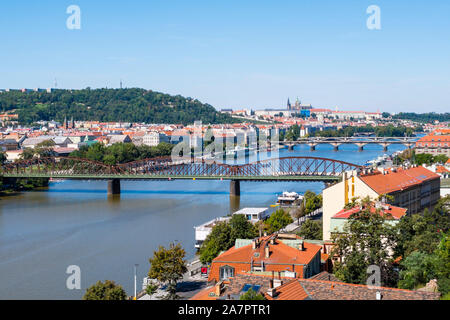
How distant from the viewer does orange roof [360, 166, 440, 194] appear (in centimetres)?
1255

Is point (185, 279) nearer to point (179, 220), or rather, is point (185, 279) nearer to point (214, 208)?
point (179, 220)

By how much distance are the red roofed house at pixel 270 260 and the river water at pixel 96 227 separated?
2135mm

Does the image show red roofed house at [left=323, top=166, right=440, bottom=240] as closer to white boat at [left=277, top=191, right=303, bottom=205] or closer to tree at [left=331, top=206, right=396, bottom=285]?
tree at [left=331, top=206, right=396, bottom=285]

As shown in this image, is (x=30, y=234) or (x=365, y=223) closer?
(x=365, y=223)

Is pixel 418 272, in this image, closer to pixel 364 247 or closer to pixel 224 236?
pixel 364 247

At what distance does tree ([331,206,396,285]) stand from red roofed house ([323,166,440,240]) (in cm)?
261

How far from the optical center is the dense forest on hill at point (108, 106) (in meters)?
79.8

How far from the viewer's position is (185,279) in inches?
408

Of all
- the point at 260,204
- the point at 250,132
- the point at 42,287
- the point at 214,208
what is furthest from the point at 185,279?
the point at 250,132

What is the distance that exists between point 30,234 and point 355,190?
8.78m

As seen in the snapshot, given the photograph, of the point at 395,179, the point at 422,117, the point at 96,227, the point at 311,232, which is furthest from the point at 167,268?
the point at 422,117

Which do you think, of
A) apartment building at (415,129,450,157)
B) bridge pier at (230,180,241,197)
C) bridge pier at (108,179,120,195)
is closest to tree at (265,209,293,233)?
bridge pier at (230,180,241,197)

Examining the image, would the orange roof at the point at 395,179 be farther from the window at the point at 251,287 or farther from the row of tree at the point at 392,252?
the window at the point at 251,287

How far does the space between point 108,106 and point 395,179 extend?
7762 centimetres
